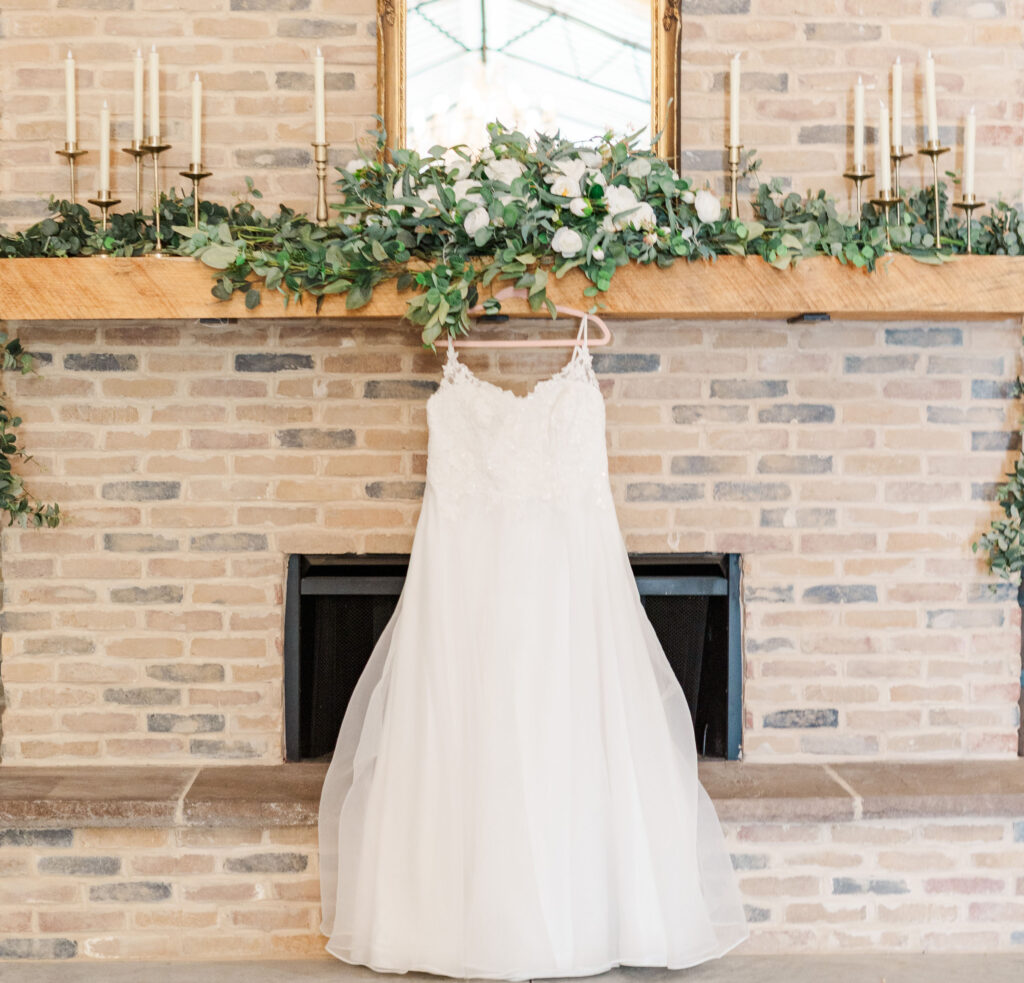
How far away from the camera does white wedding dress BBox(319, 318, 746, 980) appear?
1.99 m

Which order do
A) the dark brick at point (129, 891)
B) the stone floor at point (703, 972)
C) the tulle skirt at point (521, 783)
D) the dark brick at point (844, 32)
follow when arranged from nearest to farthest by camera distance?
the tulle skirt at point (521, 783), the stone floor at point (703, 972), the dark brick at point (129, 891), the dark brick at point (844, 32)

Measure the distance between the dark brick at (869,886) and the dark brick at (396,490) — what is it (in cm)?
131

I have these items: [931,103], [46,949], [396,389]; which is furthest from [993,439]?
[46,949]

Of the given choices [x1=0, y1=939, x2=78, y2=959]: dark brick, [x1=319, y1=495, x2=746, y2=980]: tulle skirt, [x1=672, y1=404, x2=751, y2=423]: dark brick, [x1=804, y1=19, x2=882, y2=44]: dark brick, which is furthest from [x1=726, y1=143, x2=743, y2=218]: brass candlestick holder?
[x1=0, y1=939, x2=78, y2=959]: dark brick

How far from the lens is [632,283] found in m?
2.09

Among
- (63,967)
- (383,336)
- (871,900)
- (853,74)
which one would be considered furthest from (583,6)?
(63,967)

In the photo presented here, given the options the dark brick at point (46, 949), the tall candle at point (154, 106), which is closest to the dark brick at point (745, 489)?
the tall candle at point (154, 106)

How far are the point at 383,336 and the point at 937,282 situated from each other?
1242 mm

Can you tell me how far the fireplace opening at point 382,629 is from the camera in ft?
7.85

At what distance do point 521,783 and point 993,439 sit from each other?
4.60ft

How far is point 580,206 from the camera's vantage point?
201 centimetres

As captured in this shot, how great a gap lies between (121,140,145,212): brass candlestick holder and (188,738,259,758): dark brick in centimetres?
125

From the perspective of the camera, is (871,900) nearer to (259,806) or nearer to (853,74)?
(259,806)

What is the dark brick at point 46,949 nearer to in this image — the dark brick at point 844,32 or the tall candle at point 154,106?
the tall candle at point 154,106
